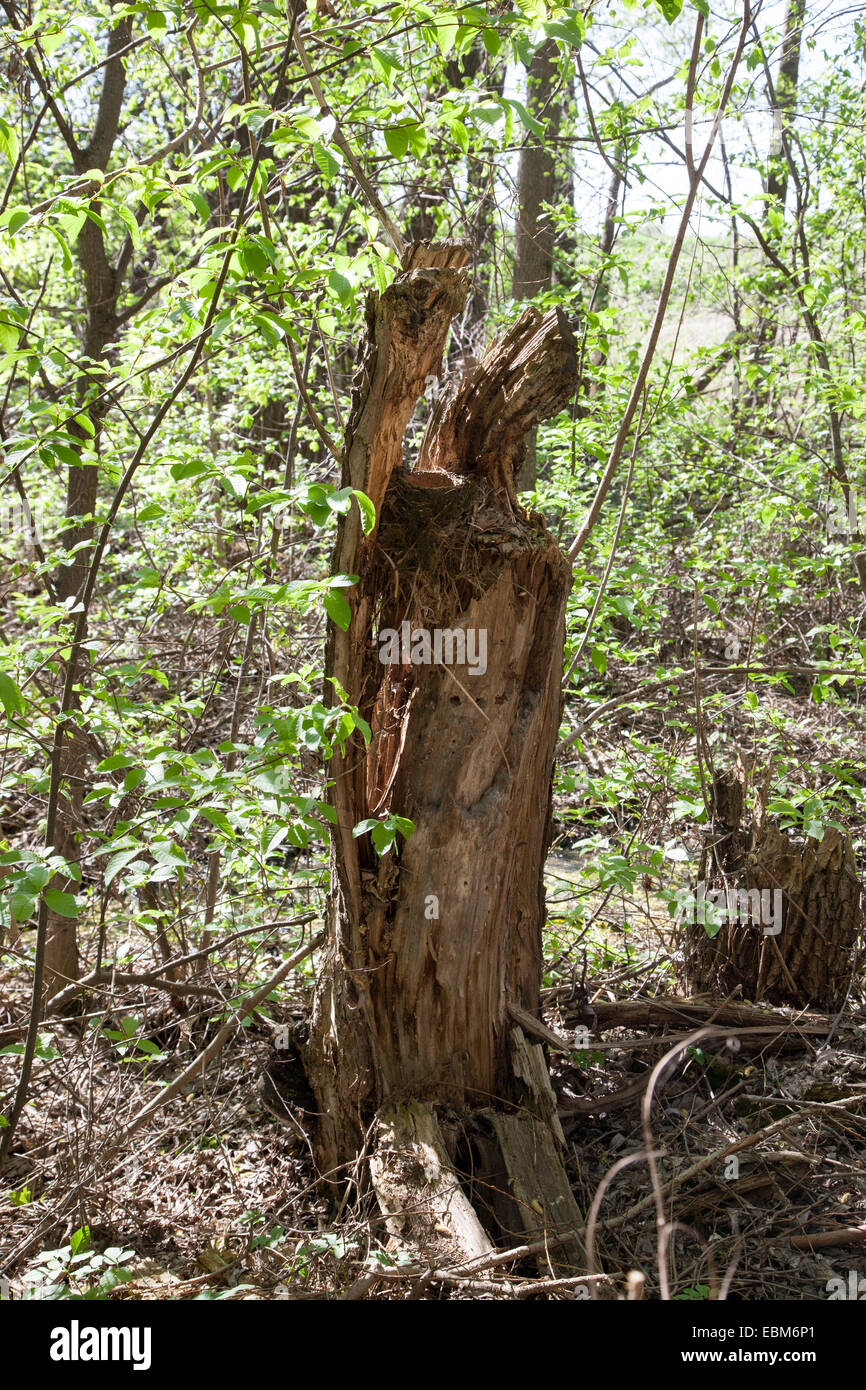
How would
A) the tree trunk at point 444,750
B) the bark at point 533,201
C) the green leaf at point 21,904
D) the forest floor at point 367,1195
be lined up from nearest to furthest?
the green leaf at point 21,904, the forest floor at point 367,1195, the tree trunk at point 444,750, the bark at point 533,201

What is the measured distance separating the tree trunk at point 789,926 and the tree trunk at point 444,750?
117 cm

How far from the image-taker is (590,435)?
5.69 m

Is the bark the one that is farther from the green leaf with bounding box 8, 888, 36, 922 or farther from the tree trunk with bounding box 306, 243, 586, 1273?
the green leaf with bounding box 8, 888, 36, 922

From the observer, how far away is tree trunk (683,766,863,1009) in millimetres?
4066

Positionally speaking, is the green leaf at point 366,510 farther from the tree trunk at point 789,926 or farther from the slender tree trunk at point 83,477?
the tree trunk at point 789,926

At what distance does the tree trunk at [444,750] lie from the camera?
3.26 m

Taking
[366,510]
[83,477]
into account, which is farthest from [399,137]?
[83,477]

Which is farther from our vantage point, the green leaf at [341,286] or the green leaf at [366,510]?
the green leaf at [366,510]

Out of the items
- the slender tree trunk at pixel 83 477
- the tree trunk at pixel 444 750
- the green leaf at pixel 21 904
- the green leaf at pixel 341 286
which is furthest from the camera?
the slender tree trunk at pixel 83 477

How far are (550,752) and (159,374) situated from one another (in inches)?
149

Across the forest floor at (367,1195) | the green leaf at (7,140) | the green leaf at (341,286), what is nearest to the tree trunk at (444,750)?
the forest floor at (367,1195)

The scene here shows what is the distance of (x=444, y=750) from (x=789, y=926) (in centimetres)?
185

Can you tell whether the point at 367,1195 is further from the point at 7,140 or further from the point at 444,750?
the point at 7,140

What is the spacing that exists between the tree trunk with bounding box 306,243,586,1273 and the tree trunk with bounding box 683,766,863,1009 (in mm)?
1169
